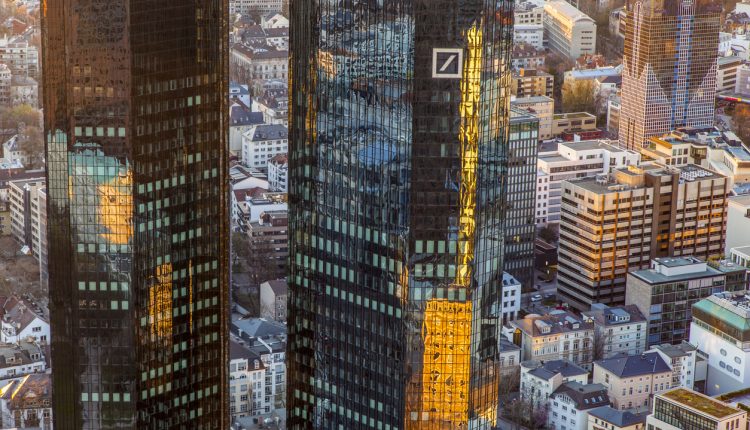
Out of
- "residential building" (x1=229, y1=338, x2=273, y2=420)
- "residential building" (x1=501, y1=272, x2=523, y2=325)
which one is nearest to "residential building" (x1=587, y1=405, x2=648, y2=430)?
"residential building" (x1=501, y1=272, x2=523, y2=325)

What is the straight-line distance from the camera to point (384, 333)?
101m

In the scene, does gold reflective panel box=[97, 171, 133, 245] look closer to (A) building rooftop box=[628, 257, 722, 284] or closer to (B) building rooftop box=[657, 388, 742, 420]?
(B) building rooftop box=[657, 388, 742, 420]

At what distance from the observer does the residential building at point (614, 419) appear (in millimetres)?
153125

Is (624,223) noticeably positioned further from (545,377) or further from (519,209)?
(545,377)

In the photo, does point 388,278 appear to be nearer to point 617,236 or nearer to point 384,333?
point 384,333

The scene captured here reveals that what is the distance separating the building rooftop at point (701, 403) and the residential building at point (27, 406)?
5420 cm

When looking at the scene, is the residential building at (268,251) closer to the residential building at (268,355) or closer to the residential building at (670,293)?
the residential building at (268,355)

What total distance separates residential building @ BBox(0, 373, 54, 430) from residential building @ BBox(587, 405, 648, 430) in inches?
1913

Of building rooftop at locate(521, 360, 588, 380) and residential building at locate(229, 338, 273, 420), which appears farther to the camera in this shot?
building rooftop at locate(521, 360, 588, 380)

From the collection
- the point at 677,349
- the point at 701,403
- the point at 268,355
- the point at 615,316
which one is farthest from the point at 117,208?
the point at 615,316

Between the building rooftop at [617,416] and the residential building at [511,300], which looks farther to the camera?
the residential building at [511,300]

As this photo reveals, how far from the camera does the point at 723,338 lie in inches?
6629

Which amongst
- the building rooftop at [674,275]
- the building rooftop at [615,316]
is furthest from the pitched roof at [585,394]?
the building rooftop at [674,275]

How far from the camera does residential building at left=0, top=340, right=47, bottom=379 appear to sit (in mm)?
166500
